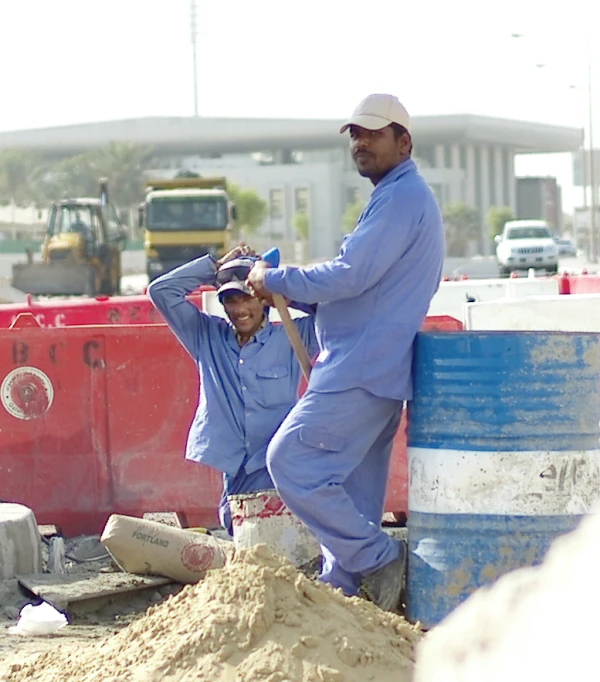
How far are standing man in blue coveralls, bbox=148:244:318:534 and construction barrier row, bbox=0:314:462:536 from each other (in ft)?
5.32

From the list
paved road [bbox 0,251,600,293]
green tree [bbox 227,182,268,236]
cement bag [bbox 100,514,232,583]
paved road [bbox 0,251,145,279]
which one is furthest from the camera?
green tree [bbox 227,182,268,236]

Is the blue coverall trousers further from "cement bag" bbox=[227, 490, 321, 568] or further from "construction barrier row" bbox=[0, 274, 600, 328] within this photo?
"construction barrier row" bbox=[0, 274, 600, 328]

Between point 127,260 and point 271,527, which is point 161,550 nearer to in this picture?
point 271,527

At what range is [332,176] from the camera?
95.8 meters

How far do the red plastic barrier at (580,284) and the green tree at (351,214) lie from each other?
72.5m

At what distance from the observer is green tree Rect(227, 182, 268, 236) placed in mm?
85062

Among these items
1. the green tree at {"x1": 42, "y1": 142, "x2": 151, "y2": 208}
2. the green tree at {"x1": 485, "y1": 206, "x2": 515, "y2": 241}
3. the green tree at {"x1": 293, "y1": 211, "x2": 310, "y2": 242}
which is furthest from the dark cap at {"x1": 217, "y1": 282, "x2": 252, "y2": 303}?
the green tree at {"x1": 485, "y1": 206, "x2": 515, "y2": 241}

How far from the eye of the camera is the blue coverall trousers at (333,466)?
5141 millimetres

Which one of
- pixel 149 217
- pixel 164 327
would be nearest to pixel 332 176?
pixel 149 217

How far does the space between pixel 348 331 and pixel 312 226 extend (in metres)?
92.1

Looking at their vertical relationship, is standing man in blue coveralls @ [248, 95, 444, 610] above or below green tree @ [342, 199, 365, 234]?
below

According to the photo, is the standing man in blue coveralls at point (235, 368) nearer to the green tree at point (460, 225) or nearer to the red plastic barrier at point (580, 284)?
the red plastic barrier at point (580, 284)

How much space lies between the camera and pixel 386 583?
528 centimetres

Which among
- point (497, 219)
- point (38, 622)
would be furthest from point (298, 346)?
point (497, 219)
